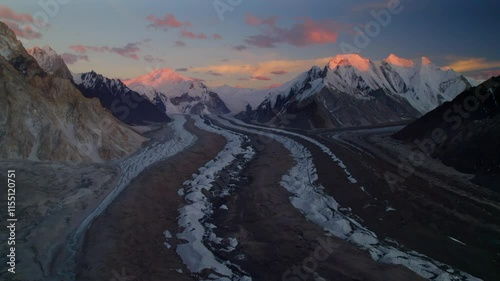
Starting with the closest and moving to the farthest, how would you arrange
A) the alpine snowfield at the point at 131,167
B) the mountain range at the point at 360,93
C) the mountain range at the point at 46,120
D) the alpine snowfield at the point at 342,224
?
the alpine snowfield at the point at 342,224, the alpine snowfield at the point at 131,167, the mountain range at the point at 46,120, the mountain range at the point at 360,93

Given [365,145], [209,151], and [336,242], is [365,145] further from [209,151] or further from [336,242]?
[336,242]

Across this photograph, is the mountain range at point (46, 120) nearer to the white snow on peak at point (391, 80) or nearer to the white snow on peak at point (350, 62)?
the white snow on peak at point (391, 80)

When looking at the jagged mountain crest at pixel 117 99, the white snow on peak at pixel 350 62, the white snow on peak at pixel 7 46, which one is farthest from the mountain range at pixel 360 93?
the white snow on peak at pixel 7 46

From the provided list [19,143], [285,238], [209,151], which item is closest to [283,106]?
[209,151]

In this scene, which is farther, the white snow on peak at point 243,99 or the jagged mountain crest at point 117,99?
the white snow on peak at point 243,99

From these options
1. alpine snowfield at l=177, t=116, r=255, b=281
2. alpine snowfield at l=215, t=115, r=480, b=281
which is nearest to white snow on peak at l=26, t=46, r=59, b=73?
alpine snowfield at l=177, t=116, r=255, b=281

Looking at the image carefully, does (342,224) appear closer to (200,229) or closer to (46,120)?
(200,229)

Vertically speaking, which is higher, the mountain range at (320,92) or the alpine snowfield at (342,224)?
the mountain range at (320,92)
